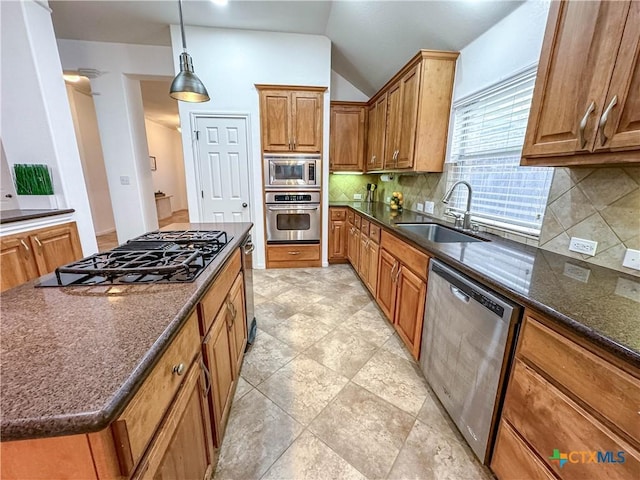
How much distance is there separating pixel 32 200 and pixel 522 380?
3907 millimetres

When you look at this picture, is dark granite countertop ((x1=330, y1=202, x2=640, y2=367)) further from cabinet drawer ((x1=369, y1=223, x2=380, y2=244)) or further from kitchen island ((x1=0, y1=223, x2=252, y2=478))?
kitchen island ((x1=0, y1=223, x2=252, y2=478))

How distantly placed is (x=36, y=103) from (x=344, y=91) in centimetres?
356

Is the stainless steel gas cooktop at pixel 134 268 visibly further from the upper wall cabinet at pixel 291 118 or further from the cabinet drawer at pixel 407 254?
the upper wall cabinet at pixel 291 118

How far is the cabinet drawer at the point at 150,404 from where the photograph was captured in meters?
0.54

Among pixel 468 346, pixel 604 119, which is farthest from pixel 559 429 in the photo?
pixel 604 119

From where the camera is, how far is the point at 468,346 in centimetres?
125

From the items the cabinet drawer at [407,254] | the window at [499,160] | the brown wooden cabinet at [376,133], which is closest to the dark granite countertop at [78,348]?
the cabinet drawer at [407,254]

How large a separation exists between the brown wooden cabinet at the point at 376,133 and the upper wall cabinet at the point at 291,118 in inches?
28.8

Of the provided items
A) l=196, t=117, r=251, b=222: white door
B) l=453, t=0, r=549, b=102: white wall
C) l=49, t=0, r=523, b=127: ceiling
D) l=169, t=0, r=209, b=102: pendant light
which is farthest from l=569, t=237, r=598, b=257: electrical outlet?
l=196, t=117, r=251, b=222: white door

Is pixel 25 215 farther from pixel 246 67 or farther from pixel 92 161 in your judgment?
pixel 92 161

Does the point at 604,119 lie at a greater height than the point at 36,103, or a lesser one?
lesser

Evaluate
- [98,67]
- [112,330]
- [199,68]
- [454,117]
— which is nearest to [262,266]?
[199,68]

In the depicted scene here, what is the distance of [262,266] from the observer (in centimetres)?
378

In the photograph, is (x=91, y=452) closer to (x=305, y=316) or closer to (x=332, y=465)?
(x=332, y=465)
